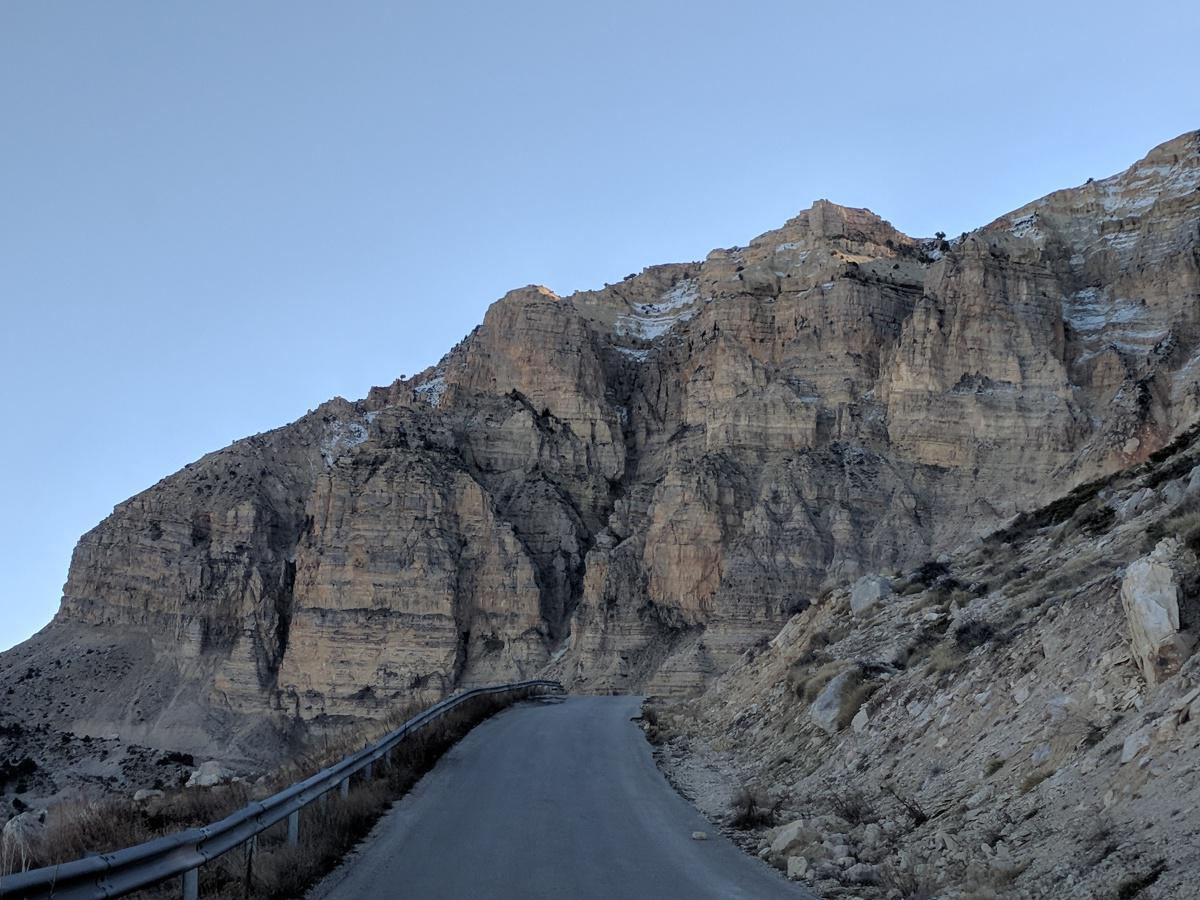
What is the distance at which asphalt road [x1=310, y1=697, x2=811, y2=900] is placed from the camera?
853 centimetres

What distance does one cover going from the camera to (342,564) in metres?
87.2

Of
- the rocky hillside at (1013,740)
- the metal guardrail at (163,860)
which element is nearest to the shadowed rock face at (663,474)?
the rocky hillside at (1013,740)

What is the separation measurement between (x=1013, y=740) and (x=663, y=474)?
82355mm

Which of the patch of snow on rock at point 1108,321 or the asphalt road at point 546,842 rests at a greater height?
the patch of snow on rock at point 1108,321

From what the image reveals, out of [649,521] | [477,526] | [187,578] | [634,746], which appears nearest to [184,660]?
[187,578]

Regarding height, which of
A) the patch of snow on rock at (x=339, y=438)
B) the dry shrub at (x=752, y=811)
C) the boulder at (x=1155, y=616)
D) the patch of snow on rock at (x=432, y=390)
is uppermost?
the patch of snow on rock at (x=432, y=390)

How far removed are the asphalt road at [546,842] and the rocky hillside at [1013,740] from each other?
0.73 meters

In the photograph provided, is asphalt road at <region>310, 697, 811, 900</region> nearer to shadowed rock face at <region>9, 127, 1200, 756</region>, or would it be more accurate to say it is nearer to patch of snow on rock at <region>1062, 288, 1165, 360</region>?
shadowed rock face at <region>9, 127, 1200, 756</region>

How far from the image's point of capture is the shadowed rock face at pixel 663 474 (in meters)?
74.2

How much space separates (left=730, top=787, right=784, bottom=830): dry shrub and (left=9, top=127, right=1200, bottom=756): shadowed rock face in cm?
5463

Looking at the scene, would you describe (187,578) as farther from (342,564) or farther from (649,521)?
(649,521)

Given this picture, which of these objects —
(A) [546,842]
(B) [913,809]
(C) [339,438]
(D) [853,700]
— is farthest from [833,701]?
(C) [339,438]

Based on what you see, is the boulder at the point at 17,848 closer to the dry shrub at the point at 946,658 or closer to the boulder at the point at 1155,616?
the boulder at the point at 1155,616

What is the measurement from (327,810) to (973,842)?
20.3 ft
